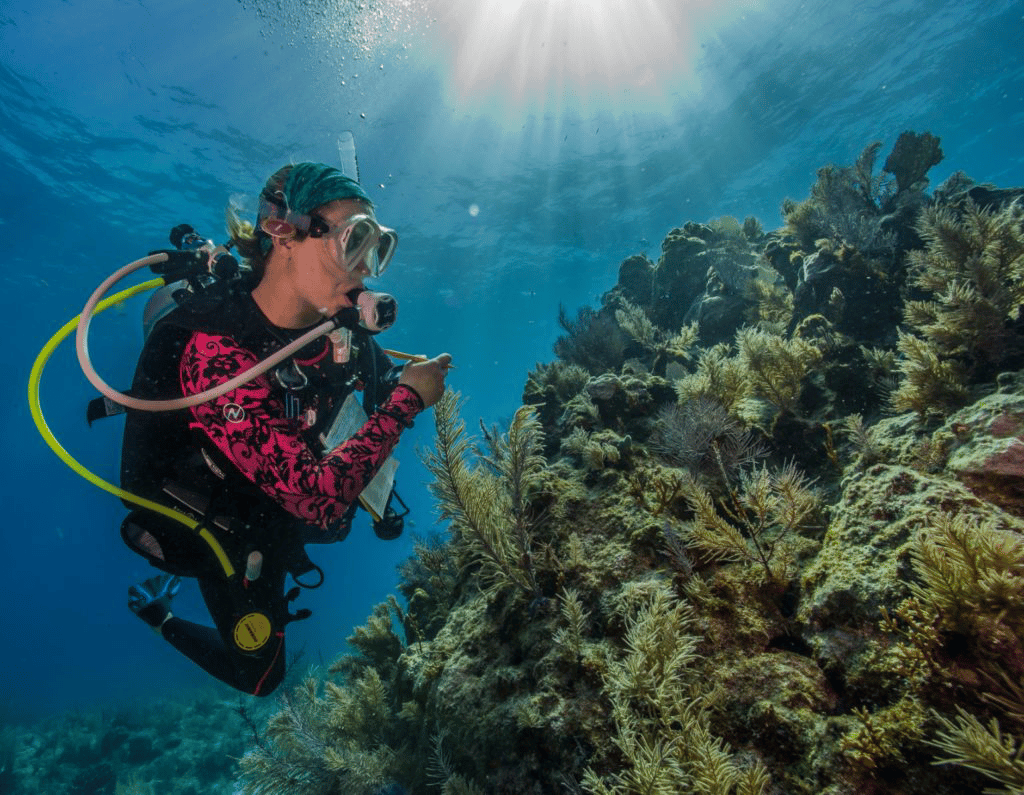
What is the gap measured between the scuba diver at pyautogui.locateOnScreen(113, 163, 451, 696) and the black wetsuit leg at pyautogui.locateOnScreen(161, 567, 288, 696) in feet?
0.04

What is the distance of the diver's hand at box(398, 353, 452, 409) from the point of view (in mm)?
3080

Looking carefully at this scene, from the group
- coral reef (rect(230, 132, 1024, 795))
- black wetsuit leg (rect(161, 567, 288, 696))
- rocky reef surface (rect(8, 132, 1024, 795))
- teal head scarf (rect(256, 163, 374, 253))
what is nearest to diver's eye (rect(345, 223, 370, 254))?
teal head scarf (rect(256, 163, 374, 253))

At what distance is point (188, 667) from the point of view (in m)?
39.8

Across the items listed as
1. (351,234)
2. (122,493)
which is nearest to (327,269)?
(351,234)

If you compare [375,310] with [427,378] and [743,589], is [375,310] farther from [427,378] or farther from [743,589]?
[743,589]

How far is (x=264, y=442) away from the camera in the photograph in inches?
104

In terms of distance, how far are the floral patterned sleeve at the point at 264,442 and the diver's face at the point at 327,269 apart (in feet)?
1.92

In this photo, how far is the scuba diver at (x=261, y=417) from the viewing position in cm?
267

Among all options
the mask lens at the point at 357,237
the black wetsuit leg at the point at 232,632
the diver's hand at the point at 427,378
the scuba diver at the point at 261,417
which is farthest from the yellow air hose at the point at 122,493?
the diver's hand at the point at 427,378

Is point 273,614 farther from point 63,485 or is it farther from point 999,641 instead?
point 63,485

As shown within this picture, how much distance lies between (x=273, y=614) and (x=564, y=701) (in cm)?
222

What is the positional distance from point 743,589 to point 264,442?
9.84 ft

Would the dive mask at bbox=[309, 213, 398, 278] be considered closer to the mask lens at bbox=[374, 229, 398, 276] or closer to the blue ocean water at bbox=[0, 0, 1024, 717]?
the mask lens at bbox=[374, 229, 398, 276]

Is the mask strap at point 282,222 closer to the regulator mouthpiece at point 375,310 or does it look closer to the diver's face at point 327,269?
the diver's face at point 327,269
